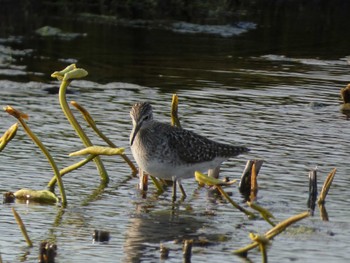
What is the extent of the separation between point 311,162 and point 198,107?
14.2ft

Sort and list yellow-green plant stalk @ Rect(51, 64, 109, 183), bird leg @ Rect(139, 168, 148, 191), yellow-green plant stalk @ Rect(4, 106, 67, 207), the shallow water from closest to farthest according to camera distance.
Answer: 1. the shallow water
2. yellow-green plant stalk @ Rect(4, 106, 67, 207)
3. yellow-green plant stalk @ Rect(51, 64, 109, 183)
4. bird leg @ Rect(139, 168, 148, 191)

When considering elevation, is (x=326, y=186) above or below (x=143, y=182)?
above

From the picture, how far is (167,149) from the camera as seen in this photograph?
1162 cm

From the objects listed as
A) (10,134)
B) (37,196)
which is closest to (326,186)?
(37,196)

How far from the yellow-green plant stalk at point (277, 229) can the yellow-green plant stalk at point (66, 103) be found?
297 cm

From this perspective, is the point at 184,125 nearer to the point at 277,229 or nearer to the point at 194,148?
the point at 194,148

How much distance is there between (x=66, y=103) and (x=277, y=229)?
158 inches

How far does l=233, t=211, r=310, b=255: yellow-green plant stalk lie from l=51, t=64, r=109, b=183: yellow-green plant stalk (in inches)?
117

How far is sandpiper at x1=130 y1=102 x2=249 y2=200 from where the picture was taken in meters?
11.5

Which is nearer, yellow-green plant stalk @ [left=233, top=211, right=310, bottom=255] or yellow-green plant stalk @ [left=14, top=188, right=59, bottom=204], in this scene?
yellow-green plant stalk @ [left=233, top=211, right=310, bottom=255]

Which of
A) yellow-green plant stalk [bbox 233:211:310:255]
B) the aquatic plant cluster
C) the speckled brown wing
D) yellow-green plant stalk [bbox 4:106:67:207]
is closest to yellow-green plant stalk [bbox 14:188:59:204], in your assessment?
the aquatic plant cluster

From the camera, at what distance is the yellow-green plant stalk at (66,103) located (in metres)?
11.6

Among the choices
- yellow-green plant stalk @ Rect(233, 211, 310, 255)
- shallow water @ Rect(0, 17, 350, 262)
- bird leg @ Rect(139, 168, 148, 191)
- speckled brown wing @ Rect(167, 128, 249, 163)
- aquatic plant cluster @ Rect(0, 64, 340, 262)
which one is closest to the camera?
yellow-green plant stalk @ Rect(233, 211, 310, 255)

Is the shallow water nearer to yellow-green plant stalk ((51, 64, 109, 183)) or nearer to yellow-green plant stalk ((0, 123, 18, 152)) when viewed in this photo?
yellow-green plant stalk ((51, 64, 109, 183))
